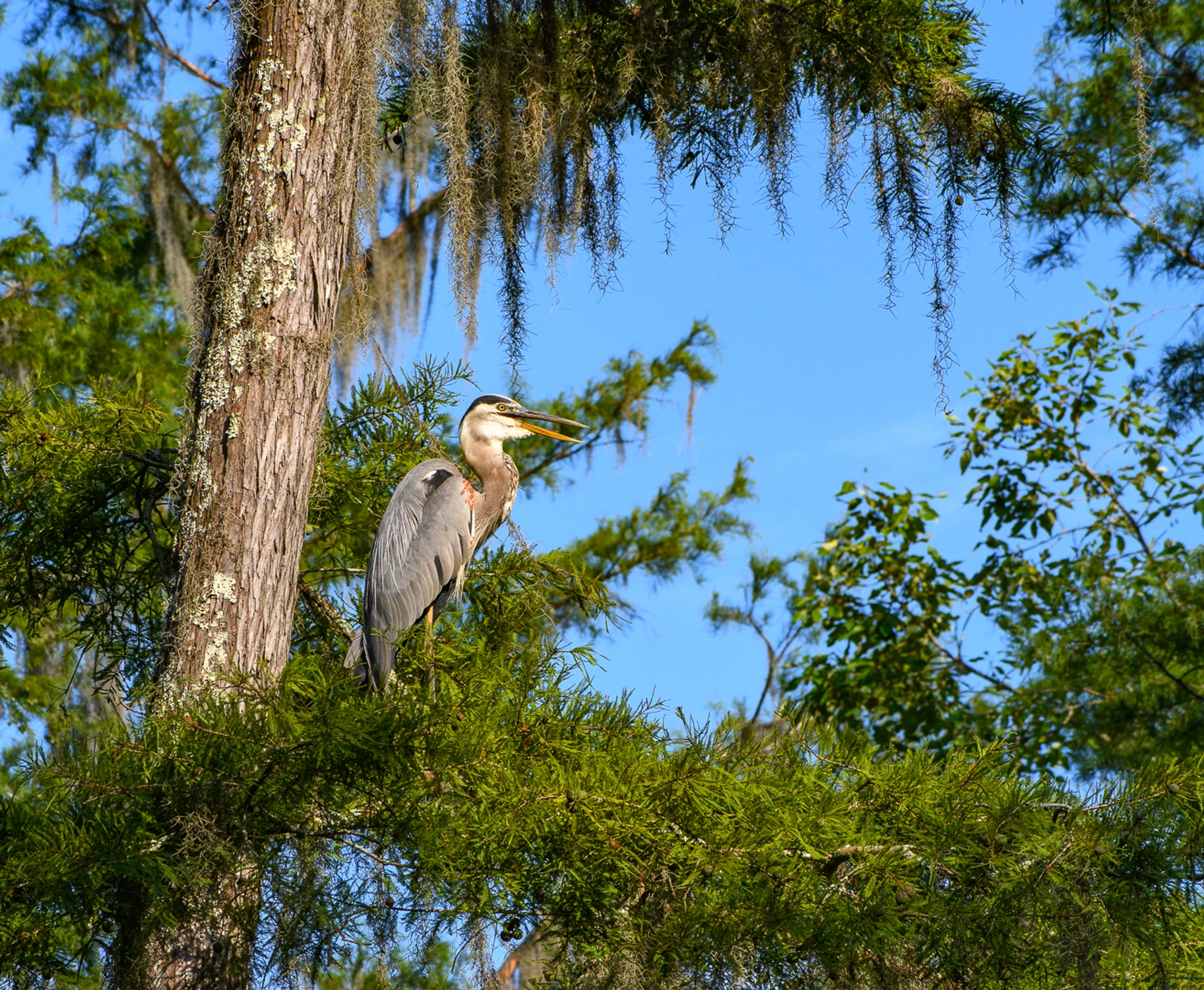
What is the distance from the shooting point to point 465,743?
2.10 metres

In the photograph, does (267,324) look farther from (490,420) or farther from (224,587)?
(490,420)

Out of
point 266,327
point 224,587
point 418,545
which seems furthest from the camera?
point 418,545

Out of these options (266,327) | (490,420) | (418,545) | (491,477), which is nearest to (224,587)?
(266,327)

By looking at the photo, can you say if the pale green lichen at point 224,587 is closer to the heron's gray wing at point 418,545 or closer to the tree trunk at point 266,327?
the tree trunk at point 266,327

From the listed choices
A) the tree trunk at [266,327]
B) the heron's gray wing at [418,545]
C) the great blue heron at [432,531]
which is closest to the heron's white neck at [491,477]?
the great blue heron at [432,531]

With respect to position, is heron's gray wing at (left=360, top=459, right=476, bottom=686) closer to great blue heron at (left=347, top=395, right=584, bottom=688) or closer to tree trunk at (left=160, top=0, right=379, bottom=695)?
great blue heron at (left=347, top=395, right=584, bottom=688)

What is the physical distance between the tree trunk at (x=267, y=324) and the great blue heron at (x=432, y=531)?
59cm

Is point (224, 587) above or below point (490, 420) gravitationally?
below

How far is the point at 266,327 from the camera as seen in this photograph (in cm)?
298

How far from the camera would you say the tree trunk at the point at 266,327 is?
A: 9.16 feet

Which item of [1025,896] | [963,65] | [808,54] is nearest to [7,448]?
[808,54]

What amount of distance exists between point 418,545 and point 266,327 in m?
1.19

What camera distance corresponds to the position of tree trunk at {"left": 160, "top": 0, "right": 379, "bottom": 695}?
110 inches

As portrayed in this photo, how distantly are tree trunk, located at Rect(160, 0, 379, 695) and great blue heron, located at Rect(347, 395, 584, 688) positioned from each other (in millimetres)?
591
